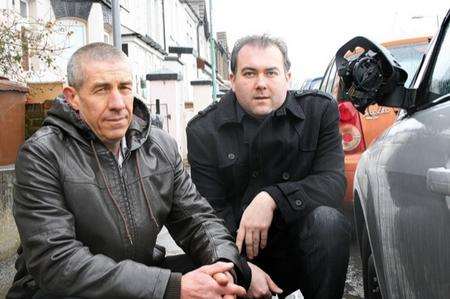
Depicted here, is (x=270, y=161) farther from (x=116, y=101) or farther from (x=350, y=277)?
(x=350, y=277)

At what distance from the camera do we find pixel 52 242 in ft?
6.47

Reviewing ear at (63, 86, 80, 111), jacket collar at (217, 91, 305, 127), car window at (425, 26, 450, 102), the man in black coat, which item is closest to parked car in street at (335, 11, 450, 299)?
car window at (425, 26, 450, 102)

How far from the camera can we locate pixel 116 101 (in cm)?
220

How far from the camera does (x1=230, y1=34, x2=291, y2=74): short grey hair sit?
273cm

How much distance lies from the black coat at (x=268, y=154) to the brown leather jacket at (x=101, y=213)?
327mm

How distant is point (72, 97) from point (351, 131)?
2.74m

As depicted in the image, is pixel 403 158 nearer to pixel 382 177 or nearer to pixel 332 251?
pixel 382 177

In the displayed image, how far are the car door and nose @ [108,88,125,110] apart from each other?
1.01 m

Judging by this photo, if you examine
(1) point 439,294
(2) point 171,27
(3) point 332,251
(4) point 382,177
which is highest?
(2) point 171,27

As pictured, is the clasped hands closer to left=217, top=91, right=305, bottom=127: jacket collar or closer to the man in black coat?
the man in black coat

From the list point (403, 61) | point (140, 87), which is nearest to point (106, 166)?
point (403, 61)

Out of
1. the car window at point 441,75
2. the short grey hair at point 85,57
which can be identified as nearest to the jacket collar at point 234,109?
the short grey hair at point 85,57

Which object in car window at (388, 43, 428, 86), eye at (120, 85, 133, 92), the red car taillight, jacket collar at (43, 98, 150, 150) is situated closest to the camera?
jacket collar at (43, 98, 150, 150)

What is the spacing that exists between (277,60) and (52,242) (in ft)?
4.43
